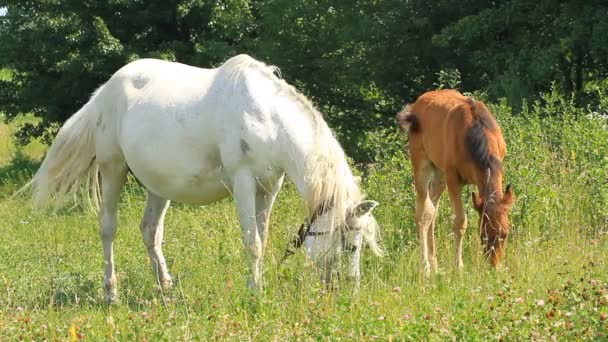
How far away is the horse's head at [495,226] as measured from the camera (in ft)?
18.6

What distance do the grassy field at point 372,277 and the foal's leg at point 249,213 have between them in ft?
0.42

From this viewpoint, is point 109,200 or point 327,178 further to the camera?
point 109,200

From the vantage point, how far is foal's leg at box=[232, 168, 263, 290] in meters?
5.89

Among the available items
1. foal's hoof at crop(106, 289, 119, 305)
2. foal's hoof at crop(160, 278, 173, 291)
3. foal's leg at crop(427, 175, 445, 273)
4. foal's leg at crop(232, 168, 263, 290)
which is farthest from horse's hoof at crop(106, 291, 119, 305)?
foal's leg at crop(427, 175, 445, 273)

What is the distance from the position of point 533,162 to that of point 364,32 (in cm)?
570

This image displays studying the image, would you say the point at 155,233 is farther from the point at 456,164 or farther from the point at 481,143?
the point at 481,143

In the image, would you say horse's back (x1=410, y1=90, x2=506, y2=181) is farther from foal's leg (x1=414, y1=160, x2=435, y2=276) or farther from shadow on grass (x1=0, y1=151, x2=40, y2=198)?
shadow on grass (x1=0, y1=151, x2=40, y2=198)

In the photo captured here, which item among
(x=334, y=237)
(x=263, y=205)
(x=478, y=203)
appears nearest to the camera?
(x=334, y=237)

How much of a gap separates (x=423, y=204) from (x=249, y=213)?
1.73m

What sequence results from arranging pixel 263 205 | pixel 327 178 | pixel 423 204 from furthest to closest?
pixel 423 204, pixel 263 205, pixel 327 178

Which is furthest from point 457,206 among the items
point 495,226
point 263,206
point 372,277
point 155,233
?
point 155,233

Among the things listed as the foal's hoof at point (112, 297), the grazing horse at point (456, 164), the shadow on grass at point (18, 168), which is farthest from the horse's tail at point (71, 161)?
the shadow on grass at point (18, 168)

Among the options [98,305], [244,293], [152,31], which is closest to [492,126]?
[244,293]

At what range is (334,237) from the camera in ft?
18.1
